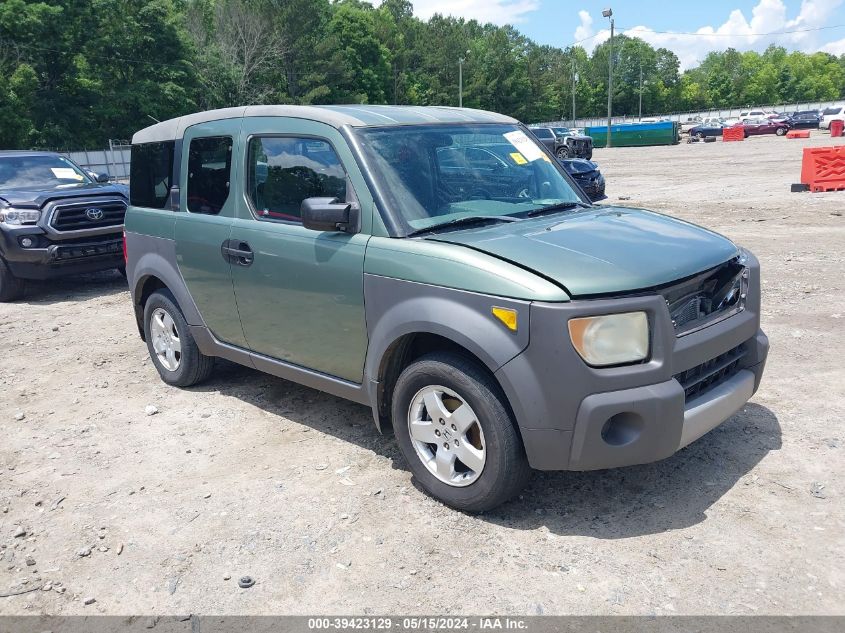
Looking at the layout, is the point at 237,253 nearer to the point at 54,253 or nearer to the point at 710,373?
the point at 710,373

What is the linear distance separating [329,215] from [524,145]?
1.54 m

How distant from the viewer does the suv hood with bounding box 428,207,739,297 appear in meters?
3.21

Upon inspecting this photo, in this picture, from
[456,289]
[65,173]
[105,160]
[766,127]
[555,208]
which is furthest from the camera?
[766,127]

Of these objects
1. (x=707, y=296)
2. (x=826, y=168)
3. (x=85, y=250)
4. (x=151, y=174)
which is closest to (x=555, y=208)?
(x=707, y=296)

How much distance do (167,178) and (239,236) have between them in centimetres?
113

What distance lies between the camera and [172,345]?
18.7 feet

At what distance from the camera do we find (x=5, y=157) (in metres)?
10.4

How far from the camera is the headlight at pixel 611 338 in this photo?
3.12m

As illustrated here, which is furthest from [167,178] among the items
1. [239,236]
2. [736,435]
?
[736,435]

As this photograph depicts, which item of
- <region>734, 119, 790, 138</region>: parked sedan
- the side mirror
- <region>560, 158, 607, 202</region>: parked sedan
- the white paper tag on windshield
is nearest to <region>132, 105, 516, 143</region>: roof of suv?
the white paper tag on windshield

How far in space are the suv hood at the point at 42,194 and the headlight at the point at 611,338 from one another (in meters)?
8.39

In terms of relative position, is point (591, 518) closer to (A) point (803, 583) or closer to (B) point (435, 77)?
(A) point (803, 583)

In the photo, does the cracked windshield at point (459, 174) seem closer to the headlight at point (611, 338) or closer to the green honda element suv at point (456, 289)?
the green honda element suv at point (456, 289)

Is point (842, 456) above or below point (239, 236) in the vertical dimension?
below
